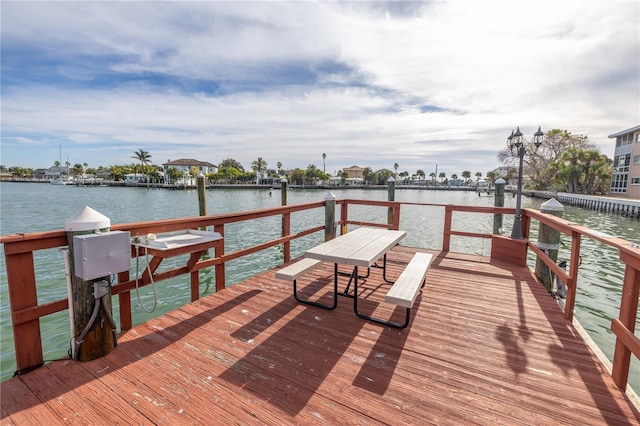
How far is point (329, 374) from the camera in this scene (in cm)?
210

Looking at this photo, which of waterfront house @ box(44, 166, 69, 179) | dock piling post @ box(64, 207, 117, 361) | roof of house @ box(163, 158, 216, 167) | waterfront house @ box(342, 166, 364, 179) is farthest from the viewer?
waterfront house @ box(342, 166, 364, 179)

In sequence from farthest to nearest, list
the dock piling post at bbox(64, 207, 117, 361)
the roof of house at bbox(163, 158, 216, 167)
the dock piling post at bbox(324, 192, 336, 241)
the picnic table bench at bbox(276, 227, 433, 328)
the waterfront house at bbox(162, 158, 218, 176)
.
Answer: the roof of house at bbox(163, 158, 216, 167)
the waterfront house at bbox(162, 158, 218, 176)
the dock piling post at bbox(324, 192, 336, 241)
the picnic table bench at bbox(276, 227, 433, 328)
the dock piling post at bbox(64, 207, 117, 361)

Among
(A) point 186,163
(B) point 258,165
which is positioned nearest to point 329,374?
(B) point 258,165

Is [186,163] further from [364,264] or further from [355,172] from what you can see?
[364,264]

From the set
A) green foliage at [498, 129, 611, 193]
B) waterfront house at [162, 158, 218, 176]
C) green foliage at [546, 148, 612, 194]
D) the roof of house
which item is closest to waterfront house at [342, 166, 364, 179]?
waterfront house at [162, 158, 218, 176]

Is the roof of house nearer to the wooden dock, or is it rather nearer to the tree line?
the tree line

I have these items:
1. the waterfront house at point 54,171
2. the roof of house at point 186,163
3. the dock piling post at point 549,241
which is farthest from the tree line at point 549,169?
the waterfront house at point 54,171

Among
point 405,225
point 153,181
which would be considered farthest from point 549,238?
point 153,181

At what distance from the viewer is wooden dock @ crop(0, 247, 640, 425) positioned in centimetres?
171

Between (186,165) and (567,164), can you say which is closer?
(567,164)

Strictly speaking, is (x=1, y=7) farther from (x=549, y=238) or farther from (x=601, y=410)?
(x=549, y=238)

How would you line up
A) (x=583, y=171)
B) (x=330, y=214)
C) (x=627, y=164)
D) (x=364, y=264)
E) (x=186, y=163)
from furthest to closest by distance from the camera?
(x=186, y=163)
(x=583, y=171)
(x=627, y=164)
(x=330, y=214)
(x=364, y=264)

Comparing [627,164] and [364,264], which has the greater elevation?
[627,164]

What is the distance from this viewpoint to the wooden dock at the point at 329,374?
1.71m
